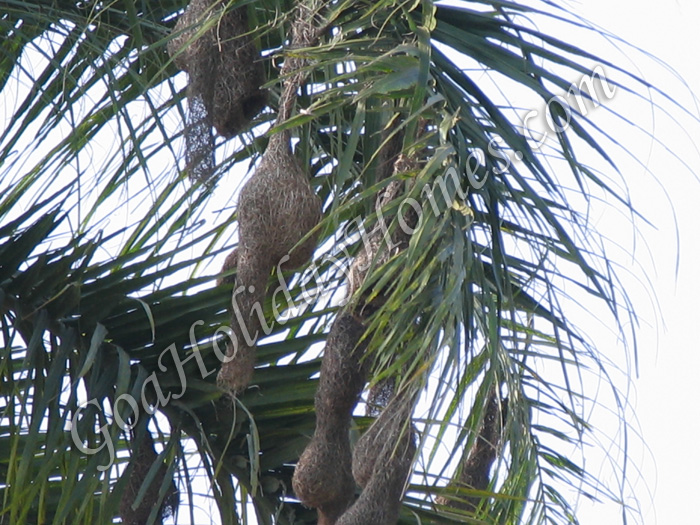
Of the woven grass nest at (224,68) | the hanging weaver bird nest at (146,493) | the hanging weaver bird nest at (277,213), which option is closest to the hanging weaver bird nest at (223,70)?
the woven grass nest at (224,68)

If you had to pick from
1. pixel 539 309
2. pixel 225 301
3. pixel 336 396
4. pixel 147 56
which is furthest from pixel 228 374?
pixel 147 56

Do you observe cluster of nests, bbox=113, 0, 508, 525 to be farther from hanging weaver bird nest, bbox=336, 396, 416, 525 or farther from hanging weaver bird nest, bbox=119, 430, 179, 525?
hanging weaver bird nest, bbox=119, 430, 179, 525

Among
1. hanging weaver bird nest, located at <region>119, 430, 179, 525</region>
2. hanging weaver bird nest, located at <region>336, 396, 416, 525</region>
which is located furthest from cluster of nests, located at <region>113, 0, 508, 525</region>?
hanging weaver bird nest, located at <region>119, 430, 179, 525</region>

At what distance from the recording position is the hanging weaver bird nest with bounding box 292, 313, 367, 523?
1927 mm

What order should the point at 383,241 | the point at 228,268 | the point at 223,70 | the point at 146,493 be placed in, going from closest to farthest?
the point at 383,241 < the point at 223,70 < the point at 146,493 < the point at 228,268

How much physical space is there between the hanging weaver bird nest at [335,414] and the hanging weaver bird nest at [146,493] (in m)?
0.45

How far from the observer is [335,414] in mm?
1959

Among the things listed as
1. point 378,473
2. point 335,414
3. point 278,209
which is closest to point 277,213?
point 278,209

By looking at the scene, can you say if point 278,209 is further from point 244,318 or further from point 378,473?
point 378,473

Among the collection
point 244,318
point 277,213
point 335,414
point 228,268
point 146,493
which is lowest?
point 146,493

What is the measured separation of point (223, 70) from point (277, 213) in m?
0.42

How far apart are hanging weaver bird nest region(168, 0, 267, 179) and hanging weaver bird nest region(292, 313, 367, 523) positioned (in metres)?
0.51

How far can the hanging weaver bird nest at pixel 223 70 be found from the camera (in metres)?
2.19

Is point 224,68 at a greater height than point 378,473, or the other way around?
point 224,68
